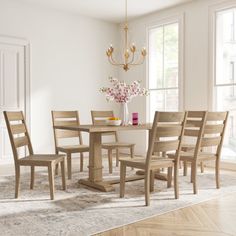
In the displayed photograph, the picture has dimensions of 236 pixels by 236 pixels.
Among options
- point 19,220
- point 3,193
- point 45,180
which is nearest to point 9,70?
point 45,180

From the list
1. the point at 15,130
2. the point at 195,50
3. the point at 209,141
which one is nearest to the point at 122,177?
the point at 209,141

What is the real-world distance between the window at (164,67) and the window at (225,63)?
879 mm

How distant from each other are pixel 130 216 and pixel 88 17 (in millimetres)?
5179

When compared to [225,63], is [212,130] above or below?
below

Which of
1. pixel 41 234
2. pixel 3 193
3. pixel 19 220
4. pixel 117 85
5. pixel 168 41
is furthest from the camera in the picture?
pixel 168 41

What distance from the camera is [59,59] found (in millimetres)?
6902

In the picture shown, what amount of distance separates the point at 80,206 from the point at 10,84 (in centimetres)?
353

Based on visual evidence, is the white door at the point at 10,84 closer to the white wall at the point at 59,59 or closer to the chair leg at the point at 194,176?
the white wall at the point at 59,59

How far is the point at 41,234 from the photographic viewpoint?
2.67 metres

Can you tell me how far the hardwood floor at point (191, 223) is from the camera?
2.73m

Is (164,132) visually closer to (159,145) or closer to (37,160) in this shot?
(159,145)

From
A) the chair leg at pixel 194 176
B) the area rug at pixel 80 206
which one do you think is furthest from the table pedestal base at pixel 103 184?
the chair leg at pixel 194 176

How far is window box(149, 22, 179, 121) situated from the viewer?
262 inches

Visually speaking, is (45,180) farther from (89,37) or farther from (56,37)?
(89,37)
